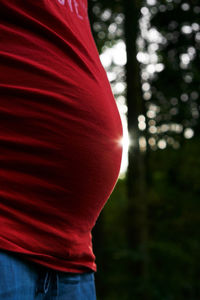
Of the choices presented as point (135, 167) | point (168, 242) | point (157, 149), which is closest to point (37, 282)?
point (135, 167)

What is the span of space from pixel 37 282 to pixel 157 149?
5758mm

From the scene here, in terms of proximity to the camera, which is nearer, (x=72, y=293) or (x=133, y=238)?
(x=72, y=293)

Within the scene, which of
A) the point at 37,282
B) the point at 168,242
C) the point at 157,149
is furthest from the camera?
the point at 157,149

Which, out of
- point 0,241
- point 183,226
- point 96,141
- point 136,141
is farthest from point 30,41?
point 183,226

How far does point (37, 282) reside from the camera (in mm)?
819

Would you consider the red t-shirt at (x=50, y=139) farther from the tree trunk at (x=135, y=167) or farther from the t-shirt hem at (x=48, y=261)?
the tree trunk at (x=135, y=167)

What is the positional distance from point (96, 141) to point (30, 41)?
299 mm

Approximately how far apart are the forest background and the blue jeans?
3.50 meters

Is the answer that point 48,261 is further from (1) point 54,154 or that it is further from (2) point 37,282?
(1) point 54,154


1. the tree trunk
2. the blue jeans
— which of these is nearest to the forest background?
the tree trunk

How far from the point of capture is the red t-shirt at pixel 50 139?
31.6 inches

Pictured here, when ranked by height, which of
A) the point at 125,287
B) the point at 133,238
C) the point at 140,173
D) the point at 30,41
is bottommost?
the point at 125,287

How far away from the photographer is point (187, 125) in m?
5.86

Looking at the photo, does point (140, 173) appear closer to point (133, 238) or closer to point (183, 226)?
point (133, 238)
